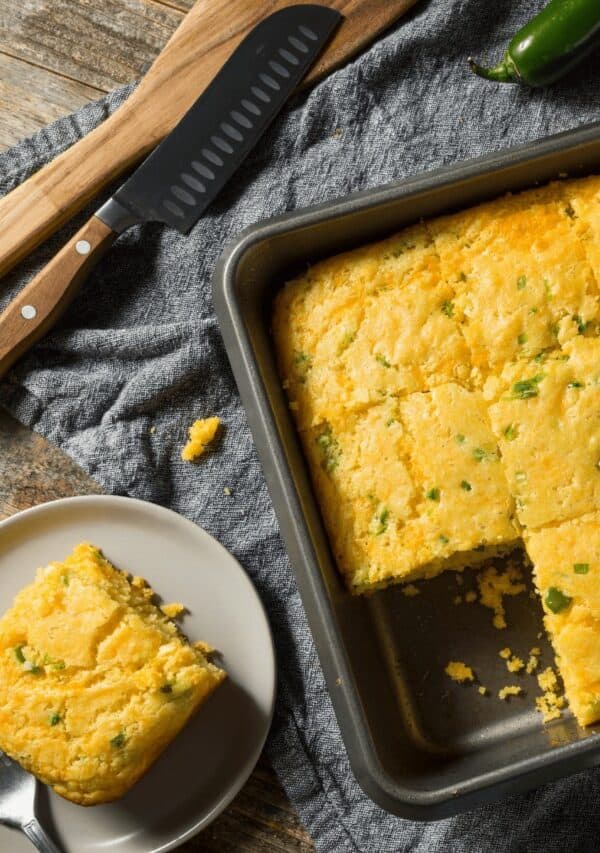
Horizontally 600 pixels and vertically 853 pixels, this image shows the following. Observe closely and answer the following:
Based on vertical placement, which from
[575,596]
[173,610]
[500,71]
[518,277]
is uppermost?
[500,71]

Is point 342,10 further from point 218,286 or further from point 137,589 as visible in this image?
point 137,589

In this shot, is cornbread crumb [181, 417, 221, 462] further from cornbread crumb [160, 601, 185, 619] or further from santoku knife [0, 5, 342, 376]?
santoku knife [0, 5, 342, 376]

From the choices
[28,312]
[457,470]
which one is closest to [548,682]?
[457,470]

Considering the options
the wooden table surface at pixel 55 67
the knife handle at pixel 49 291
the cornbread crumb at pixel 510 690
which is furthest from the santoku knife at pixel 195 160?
the cornbread crumb at pixel 510 690

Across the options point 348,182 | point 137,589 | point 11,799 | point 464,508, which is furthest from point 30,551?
point 348,182

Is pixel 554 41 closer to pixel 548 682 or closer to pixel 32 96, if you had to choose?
pixel 32 96
